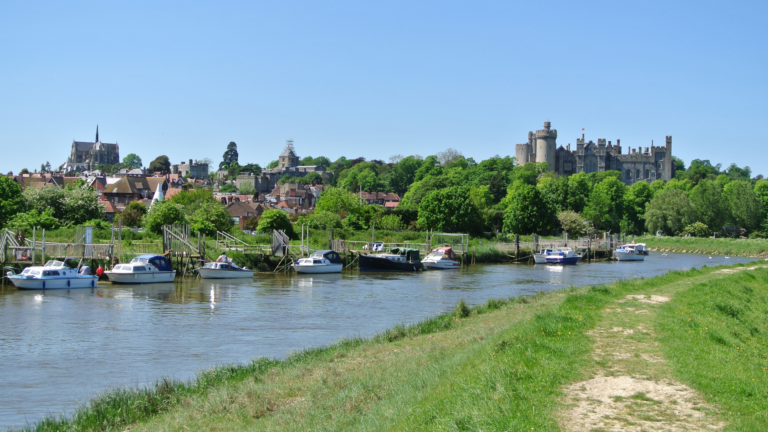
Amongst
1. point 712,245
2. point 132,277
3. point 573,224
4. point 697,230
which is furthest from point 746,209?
point 132,277

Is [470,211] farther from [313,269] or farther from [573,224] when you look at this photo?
[313,269]

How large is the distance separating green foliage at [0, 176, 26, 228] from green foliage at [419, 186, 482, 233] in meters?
46.3

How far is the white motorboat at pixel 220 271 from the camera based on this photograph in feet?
155

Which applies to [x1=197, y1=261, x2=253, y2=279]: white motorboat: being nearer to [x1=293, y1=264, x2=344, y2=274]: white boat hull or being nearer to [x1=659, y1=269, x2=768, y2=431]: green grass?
[x1=293, y1=264, x2=344, y2=274]: white boat hull

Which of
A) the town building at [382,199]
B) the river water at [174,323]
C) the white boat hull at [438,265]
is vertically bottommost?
the river water at [174,323]

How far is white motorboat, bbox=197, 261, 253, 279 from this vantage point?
47.4m

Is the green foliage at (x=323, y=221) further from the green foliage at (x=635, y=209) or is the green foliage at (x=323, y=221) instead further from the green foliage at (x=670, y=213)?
the green foliage at (x=635, y=209)

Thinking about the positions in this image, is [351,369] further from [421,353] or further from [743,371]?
[743,371]

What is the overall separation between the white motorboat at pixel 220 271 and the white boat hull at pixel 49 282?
29.6 ft

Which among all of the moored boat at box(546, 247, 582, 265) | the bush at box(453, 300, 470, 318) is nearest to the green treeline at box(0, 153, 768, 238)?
the moored boat at box(546, 247, 582, 265)

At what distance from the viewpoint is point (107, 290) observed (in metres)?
39.9

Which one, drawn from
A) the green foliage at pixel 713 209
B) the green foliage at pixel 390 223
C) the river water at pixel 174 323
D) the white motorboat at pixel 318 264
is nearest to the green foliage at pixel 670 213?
the green foliage at pixel 713 209

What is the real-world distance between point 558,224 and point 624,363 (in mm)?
91519

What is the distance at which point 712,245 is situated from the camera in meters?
101
